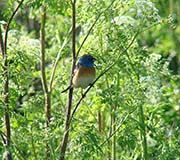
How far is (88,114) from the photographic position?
5805 mm

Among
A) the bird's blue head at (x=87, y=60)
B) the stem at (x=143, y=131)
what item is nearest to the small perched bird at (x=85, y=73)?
the bird's blue head at (x=87, y=60)

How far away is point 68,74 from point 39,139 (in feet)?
2.18

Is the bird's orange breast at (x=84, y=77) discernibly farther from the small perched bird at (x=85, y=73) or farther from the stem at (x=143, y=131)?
the stem at (x=143, y=131)

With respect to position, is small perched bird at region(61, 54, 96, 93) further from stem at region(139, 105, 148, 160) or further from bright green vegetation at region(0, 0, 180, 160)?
stem at region(139, 105, 148, 160)

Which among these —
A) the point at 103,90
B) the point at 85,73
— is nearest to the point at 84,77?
the point at 85,73

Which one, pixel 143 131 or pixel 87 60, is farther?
pixel 143 131

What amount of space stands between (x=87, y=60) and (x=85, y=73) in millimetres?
146

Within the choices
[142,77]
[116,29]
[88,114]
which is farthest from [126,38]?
[88,114]

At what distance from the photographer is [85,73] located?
503 cm

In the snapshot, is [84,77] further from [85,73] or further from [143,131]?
[143,131]

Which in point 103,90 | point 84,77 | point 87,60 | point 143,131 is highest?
point 87,60

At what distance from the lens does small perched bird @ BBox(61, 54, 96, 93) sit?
491 cm

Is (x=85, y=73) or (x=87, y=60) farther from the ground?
(x=87, y=60)

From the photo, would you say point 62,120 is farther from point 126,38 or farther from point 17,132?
point 126,38
